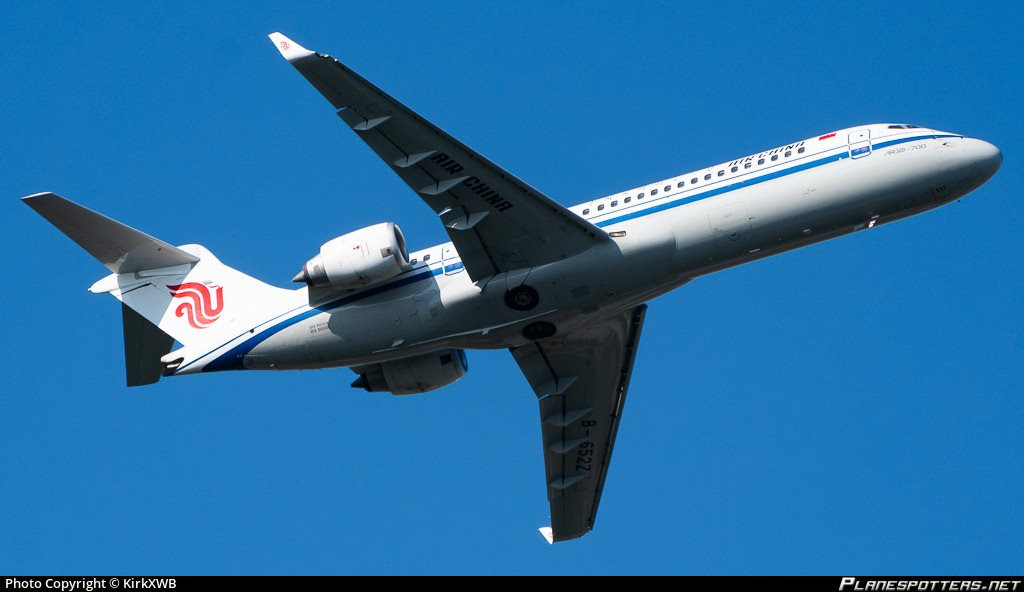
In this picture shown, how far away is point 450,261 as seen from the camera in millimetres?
36219

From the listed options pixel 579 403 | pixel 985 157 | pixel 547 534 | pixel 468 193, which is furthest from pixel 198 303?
pixel 985 157

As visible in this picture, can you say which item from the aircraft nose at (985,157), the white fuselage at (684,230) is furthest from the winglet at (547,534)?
the aircraft nose at (985,157)

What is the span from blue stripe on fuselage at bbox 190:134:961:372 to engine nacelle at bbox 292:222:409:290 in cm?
75

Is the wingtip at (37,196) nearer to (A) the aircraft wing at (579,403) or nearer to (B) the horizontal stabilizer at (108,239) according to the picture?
(B) the horizontal stabilizer at (108,239)

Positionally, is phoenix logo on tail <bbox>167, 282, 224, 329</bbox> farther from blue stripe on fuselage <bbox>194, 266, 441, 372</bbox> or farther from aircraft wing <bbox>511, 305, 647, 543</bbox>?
aircraft wing <bbox>511, 305, 647, 543</bbox>

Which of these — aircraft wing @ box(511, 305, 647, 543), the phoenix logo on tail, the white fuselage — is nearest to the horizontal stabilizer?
the phoenix logo on tail

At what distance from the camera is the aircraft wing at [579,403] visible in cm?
3903

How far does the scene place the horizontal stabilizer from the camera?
3603 cm

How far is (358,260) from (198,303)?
20.5 ft

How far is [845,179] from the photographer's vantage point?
34188mm
